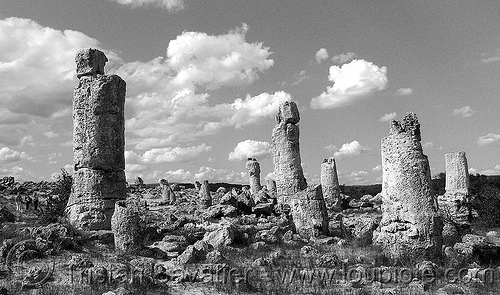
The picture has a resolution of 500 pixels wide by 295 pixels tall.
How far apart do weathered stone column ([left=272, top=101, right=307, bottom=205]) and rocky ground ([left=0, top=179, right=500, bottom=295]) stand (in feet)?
26.6

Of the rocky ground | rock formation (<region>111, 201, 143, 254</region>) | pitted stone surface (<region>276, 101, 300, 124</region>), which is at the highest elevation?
pitted stone surface (<region>276, 101, 300, 124</region>)

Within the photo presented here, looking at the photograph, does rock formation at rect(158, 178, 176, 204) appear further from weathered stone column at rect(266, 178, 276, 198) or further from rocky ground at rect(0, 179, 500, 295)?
rocky ground at rect(0, 179, 500, 295)

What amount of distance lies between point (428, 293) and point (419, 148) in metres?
4.05

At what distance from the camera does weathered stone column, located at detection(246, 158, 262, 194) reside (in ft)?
107

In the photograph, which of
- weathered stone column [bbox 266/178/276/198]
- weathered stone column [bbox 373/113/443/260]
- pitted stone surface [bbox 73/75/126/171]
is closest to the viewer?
weathered stone column [bbox 373/113/443/260]

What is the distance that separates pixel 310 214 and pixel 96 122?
7427mm

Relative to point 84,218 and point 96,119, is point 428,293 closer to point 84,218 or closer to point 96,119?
point 84,218

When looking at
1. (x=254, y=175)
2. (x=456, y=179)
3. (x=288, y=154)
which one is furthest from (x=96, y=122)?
(x=254, y=175)

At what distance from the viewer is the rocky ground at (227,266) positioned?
8070mm

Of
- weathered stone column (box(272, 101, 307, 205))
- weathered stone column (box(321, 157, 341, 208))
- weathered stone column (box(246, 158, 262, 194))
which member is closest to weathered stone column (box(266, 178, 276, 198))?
weathered stone column (box(246, 158, 262, 194))

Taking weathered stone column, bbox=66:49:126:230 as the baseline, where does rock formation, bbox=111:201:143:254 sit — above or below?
below

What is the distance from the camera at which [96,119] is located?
1373cm

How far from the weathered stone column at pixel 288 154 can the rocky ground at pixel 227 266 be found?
811 cm

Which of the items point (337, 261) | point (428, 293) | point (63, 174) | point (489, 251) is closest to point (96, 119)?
point (63, 174)
